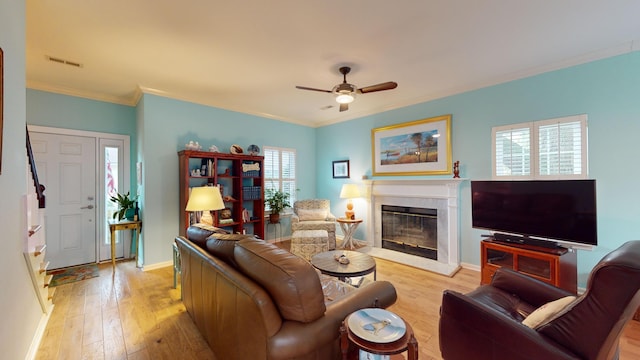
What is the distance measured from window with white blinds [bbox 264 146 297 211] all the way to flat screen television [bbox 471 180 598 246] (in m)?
3.60

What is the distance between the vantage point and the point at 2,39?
1.47 m

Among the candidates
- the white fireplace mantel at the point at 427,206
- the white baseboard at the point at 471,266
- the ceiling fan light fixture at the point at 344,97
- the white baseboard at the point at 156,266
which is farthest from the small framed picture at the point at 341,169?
the white baseboard at the point at 156,266

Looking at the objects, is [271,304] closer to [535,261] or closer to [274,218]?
[535,261]

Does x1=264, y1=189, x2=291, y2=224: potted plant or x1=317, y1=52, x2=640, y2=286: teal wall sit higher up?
x1=317, y1=52, x2=640, y2=286: teal wall

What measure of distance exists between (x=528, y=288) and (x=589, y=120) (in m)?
2.30

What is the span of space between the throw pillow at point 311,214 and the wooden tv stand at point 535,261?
2740 mm

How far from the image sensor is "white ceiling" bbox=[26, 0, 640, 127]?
2.06m

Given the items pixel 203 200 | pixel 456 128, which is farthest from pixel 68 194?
pixel 456 128

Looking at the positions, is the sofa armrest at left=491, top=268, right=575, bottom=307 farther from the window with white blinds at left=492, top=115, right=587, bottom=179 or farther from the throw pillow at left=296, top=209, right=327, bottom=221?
the throw pillow at left=296, top=209, right=327, bottom=221

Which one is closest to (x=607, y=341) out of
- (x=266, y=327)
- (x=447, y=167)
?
(x=266, y=327)

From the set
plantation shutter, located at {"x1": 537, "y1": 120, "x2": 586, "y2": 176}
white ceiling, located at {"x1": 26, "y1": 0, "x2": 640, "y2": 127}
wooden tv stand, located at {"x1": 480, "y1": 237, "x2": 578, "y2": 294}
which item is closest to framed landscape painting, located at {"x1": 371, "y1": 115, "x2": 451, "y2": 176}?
white ceiling, located at {"x1": 26, "y1": 0, "x2": 640, "y2": 127}

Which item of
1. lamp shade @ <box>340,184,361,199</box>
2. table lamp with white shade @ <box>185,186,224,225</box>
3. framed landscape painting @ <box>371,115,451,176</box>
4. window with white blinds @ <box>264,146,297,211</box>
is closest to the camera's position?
table lamp with white shade @ <box>185,186,224,225</box>

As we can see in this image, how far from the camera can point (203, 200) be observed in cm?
323

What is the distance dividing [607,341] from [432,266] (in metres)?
2.78
